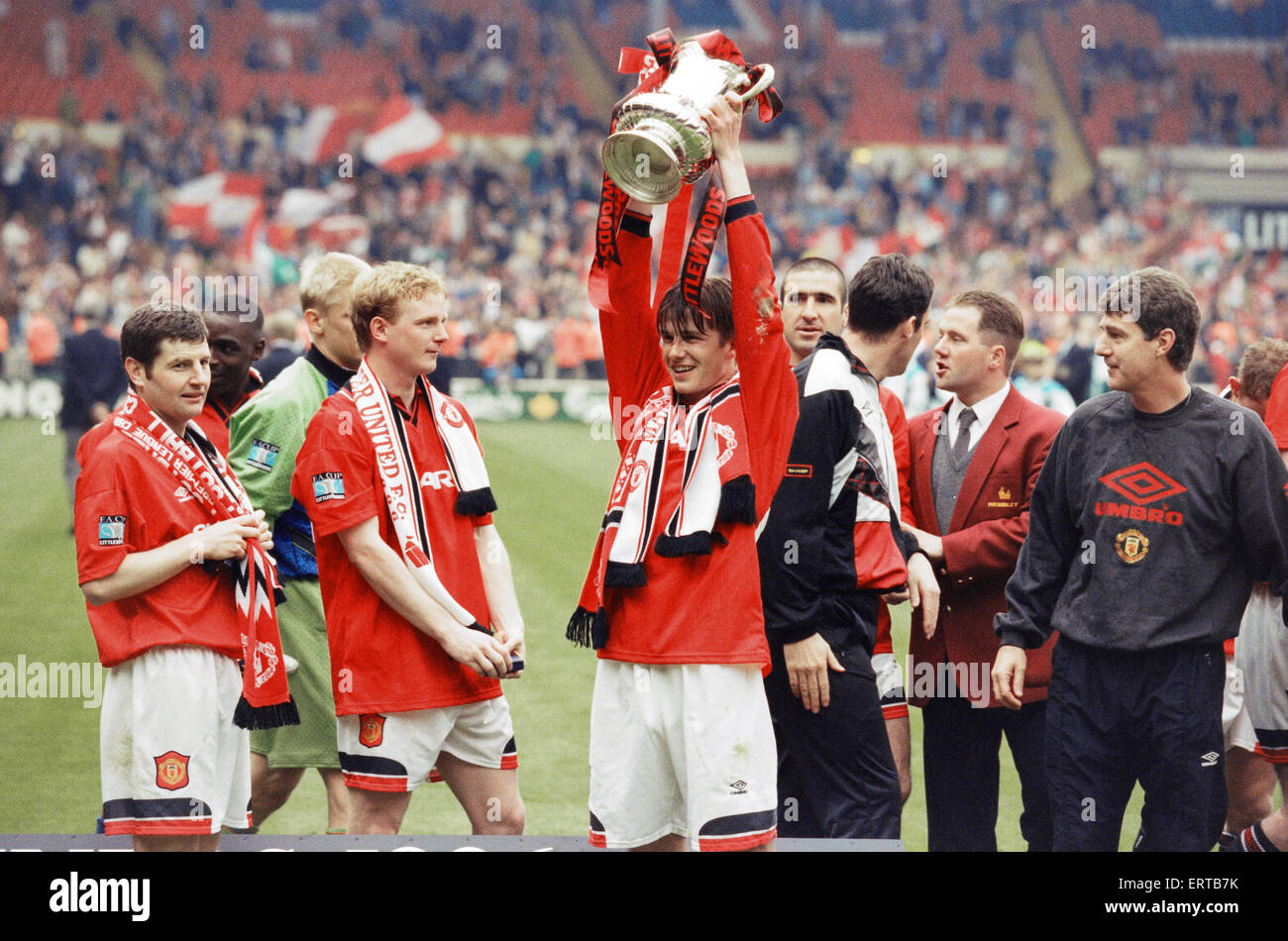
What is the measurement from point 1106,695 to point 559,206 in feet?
90.7

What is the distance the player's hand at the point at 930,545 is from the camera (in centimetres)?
438

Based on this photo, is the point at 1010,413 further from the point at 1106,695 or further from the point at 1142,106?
the point at 1142,106

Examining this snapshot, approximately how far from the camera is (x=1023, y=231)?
99.8 feet

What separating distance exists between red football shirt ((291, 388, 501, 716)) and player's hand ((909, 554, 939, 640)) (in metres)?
1.36

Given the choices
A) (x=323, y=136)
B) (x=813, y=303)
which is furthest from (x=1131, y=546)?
(x=323, y=136)

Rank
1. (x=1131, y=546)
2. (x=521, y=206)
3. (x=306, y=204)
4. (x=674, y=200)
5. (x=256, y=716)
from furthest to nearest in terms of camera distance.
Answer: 1. (x=521, y=206)
2. (x=306, y=204)
3. (x=1131, y=546)
4. (x=256, y=716)
5. (x=674, y=200)

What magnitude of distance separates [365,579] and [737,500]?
1.08 m

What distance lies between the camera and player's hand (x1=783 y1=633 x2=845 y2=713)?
3.65 m

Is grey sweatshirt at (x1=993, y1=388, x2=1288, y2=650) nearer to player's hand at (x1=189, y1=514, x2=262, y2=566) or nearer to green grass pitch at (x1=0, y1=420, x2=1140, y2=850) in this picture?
green grass pitch at (x1=0, y1=420, x2=1140, y2=850)

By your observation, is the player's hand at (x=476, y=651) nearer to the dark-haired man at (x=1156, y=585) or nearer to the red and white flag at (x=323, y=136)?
the dark-haired man at (x=1156, y=585)

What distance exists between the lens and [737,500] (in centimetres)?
327

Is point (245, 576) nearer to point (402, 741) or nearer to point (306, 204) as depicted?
point (402, 741)
